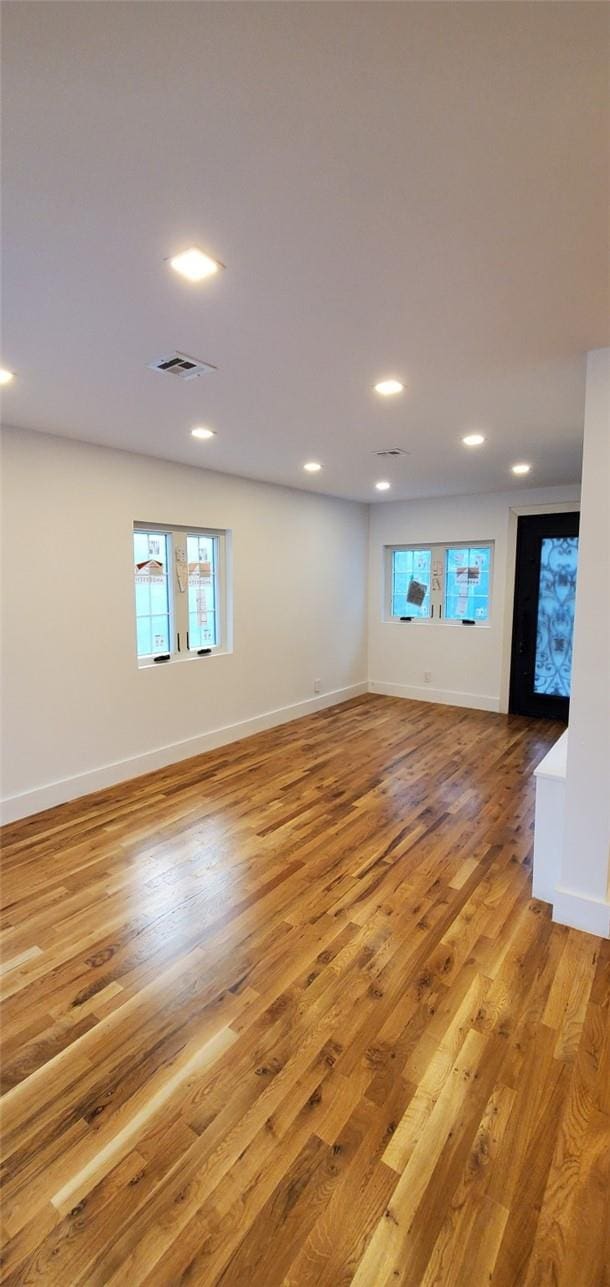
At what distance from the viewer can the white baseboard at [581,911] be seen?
2.28 meters

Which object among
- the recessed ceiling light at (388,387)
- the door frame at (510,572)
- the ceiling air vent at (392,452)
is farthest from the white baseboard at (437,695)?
the recessed ceiling light at (388,387)

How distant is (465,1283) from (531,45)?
8.05 feet

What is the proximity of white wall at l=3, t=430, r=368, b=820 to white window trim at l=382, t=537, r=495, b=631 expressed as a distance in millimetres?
1523

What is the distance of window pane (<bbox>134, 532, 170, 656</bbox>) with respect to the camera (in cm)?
421

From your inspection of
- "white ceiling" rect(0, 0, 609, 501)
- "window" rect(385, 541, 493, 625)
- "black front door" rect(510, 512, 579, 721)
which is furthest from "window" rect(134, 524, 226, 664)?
"black front door" rect(510, 512, 579, 721)

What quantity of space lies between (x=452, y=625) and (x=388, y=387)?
416cm

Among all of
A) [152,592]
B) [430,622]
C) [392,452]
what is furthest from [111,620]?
[430,622]

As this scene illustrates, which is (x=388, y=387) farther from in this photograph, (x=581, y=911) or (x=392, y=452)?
(x=581, y=911)

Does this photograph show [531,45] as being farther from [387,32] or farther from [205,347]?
[205,347]

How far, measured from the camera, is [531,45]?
91cm

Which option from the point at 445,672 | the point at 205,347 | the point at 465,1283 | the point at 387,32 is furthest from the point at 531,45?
the point at 445,672

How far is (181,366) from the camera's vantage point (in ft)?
7.53

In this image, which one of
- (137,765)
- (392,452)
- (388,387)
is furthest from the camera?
(137,765)

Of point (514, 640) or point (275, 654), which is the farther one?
point (514, 640)
